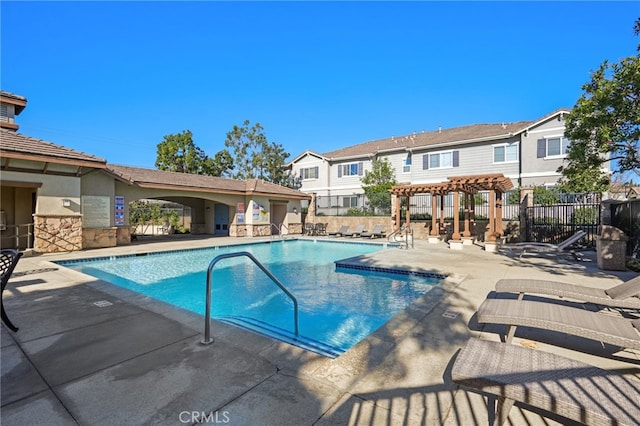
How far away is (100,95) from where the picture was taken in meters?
23.6

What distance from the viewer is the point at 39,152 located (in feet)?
36.5

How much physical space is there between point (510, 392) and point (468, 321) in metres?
2.54

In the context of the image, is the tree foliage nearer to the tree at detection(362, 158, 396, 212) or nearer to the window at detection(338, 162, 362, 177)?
the window at detection(338, 162, 362, 177)

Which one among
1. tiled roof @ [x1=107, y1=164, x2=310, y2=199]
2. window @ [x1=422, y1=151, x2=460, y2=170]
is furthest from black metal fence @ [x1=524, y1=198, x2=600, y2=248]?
tiled roof @ [x1=107, y1=164, x2=310, y2=199]

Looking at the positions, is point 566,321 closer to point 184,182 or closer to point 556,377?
point 556,377

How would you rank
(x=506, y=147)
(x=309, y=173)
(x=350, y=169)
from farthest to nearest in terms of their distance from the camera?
(x=309, y=173) < (x=350, y=169) < (x=506, y=147)

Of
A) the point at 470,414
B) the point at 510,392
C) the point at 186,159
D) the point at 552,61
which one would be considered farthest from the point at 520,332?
the point at 186,159

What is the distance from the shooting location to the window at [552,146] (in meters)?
20.1

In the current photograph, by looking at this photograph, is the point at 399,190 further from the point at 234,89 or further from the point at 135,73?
the point at 135,73

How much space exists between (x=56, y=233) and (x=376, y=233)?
613 inches

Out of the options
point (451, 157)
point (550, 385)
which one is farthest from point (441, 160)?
point (550, 385)

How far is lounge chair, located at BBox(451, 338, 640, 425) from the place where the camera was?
5.35 feet

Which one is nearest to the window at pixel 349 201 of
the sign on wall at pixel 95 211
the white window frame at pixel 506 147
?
the white window frame at pixel 506 147
